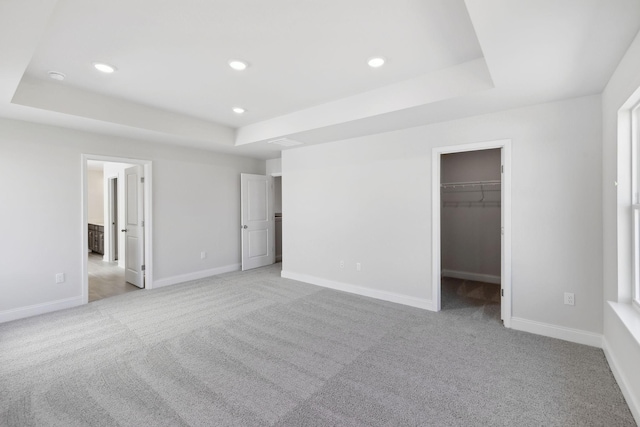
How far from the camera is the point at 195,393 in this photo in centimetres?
210

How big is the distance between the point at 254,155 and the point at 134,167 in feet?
6.97

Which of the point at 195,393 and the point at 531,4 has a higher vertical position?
the point at 531,4

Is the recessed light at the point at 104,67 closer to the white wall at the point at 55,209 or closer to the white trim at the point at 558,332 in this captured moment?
the white wall at the point at 55,209

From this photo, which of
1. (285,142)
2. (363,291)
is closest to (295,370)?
(363,291)

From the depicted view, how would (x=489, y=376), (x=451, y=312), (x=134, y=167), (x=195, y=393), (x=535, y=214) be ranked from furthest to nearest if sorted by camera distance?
1. (x=134, y=167)
2. (x=451, y=312)
3. (x=535, y=214)
4. (x=489, y=376)
5. (x=195, y=393)

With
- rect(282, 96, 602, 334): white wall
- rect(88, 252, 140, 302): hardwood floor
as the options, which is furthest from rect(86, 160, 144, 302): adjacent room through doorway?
rect(282, 96, 602, 334): white wall

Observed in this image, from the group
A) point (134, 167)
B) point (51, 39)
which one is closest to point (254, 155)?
point (134, 167)

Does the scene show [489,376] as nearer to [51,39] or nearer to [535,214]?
[535,214]

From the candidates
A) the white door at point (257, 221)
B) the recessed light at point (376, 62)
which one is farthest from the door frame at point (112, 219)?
the recessed light at point (376, 62)

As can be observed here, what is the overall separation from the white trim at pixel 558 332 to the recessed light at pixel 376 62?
296 cm

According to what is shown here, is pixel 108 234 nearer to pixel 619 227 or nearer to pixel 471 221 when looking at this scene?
pixel 471 221

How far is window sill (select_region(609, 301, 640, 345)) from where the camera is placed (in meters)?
1.86

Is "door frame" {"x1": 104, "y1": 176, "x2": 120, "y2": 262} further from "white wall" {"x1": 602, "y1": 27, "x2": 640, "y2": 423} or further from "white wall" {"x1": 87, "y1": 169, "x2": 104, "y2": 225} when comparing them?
"white wall" {"x1": 602, "y1": 27, "x2": 640, "y2": 423}

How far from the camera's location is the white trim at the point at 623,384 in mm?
1821
